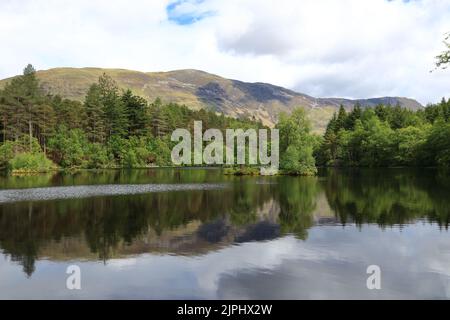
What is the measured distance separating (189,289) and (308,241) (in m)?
9.85

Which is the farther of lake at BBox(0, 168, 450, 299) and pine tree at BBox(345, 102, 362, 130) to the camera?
pine tree at BBox(345, 102, 362, 130)

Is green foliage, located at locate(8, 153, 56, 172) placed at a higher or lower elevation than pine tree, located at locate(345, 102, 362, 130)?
lower

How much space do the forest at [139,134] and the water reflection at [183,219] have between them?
3765cm

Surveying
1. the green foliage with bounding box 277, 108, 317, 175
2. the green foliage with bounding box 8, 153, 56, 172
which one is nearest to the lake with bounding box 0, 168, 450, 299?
the green foliage with bounding box 277, 108, 317, 175

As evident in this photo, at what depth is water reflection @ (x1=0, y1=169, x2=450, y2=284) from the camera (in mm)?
22109

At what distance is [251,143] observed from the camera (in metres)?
94.6

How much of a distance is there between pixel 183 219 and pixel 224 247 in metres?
8.83

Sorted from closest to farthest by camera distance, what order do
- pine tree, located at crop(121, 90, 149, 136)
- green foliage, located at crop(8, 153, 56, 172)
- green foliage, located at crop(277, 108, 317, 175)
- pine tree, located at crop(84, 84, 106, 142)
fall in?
1. green foliage, located at crop(277, 108, 317, 175)
2. green foliage, located at crop(8, 153, 56, 172)
3. pine tree, located at crop(84, 84, 106, 142)
4. pine tree, located at crop(121, 90, 149, 136)

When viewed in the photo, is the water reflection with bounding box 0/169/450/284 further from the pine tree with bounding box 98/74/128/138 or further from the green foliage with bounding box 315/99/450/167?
the pine tree with bounding box 98/74/128/138

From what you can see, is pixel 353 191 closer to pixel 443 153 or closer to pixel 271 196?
pixel 271 196

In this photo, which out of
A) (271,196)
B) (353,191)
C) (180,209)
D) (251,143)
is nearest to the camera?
(180,209)

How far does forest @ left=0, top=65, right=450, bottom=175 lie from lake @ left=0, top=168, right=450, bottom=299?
146 feet

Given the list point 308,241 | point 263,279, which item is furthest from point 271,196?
point 263,279

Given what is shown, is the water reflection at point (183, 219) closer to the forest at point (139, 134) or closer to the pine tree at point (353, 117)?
the forest at point (139, 134)
